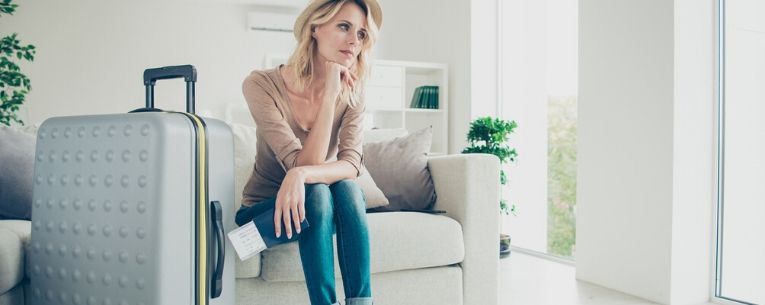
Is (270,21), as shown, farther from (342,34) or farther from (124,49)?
(342,34)

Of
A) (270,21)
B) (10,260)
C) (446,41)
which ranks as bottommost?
(10,260)

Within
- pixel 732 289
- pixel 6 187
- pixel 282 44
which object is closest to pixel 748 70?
pixel 732 289

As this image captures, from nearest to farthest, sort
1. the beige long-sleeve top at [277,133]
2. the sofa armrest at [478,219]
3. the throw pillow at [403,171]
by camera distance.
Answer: the beige long-sleeve top at [277,133], the sofa armrest at [478,219], the throw pillow at [403,171]

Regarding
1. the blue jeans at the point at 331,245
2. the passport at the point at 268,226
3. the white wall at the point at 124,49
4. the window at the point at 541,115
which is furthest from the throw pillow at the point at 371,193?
the white wall at the point at 124,49

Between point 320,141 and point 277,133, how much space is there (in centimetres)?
12

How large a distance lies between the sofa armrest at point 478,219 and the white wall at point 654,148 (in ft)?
3.35

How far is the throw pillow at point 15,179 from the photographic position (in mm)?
1645

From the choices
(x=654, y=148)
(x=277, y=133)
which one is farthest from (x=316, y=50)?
(x=654, y=148)

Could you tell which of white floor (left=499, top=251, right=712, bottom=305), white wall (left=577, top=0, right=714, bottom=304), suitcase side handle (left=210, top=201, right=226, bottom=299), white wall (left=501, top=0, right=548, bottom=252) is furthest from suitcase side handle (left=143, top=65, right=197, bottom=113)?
white wall (left=501, top=0, right=548, bottom=252)

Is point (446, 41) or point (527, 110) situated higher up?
point (446, 41)

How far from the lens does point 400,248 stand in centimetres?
167

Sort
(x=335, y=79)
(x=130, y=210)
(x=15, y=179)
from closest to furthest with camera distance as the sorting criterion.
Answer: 1. (x=130, y=210)
2. (x=335, y=79)
3. (x=15, y=179)

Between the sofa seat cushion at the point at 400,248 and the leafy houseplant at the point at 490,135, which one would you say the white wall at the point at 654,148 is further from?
the sofa seat cushion at the point at 400,248

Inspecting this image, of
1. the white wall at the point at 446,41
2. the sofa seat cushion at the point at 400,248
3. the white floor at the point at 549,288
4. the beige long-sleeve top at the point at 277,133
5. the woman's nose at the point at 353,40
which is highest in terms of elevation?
the white wall at the point at 446,41
